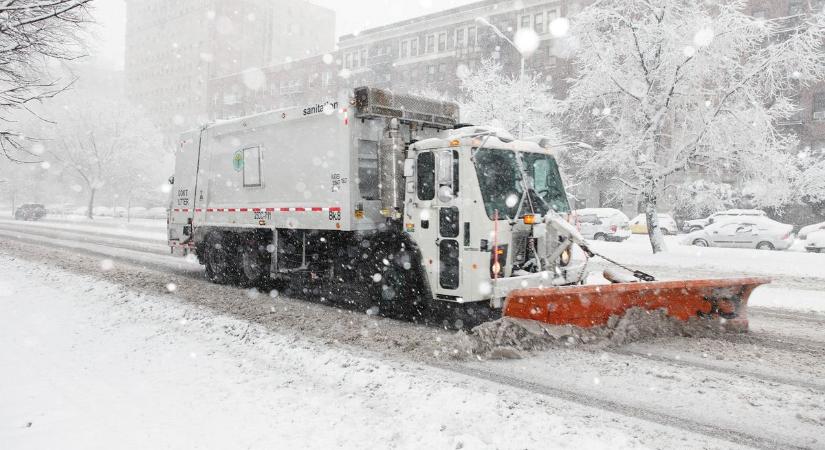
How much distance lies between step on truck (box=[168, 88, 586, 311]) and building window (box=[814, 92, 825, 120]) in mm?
40237

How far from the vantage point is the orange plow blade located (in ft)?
20.1

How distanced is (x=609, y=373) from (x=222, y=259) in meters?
8.29

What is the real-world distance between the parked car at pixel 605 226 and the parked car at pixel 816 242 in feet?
23.6

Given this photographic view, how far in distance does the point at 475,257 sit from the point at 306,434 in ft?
11.2

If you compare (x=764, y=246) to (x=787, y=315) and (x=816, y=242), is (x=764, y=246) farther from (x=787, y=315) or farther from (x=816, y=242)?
(x=787, y=315)

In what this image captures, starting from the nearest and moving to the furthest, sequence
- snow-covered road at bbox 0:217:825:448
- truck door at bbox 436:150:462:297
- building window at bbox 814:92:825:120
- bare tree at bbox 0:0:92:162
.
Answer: snow-covered road at bbox 0:217:825:448 → bare tree at bbox 0:0:92:162 → truck door at bbox 436:150:462:297 → building window at bbox 814:92:825:120

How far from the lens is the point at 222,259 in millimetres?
11312

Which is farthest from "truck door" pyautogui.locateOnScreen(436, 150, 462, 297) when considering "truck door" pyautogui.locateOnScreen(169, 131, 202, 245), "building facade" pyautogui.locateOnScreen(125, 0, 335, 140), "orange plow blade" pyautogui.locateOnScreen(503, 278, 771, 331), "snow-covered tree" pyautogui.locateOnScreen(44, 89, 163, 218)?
"building facade" pyautogui.locateOnScreen(125, 0, 335, 140)

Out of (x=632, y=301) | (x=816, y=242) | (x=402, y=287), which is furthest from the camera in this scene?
(x=816, y=242)

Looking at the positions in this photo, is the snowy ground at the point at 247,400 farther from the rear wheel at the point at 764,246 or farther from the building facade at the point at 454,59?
the building facade at the point at 454,59

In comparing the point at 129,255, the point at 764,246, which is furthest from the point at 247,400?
the point at 764,246

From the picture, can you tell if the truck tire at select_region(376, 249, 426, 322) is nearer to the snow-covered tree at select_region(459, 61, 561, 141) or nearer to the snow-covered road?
the snow-covered road

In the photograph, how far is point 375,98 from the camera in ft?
26.4

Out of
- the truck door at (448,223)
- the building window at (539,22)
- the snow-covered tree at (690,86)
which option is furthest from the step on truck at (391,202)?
the building window at (539,22)
